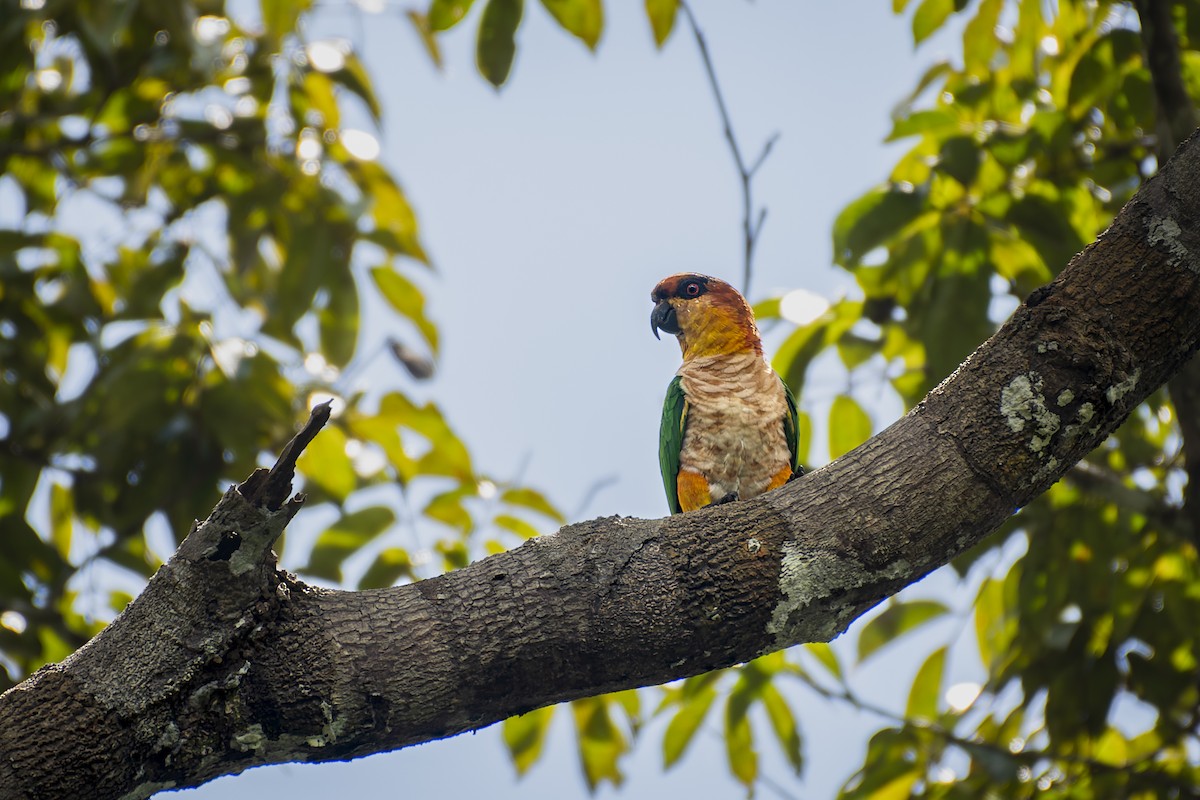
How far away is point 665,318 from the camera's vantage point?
5293 mm

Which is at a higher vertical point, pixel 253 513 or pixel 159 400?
pixel 159 400

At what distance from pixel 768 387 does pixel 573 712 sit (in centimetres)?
162

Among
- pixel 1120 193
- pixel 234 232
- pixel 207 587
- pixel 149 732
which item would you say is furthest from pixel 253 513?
pixel 1120 193

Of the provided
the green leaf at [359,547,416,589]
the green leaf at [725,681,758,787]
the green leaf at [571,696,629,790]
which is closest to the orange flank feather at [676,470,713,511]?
the green leaf at [725,681,758,787]

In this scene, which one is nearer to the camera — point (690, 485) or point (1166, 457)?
point (690, 485)

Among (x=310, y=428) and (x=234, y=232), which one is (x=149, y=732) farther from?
(x=234, y=232)

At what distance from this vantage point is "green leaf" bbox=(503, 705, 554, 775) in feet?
14.2

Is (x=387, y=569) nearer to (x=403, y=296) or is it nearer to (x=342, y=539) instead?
(x=342, y=539)

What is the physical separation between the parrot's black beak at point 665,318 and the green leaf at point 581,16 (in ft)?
5.30

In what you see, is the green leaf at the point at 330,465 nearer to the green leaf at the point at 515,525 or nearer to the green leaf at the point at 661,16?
the green leaf at the point at 515,525

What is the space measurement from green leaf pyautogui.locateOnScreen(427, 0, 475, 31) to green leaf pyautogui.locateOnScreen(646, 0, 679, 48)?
716 mm

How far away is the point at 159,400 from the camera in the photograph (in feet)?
14.1

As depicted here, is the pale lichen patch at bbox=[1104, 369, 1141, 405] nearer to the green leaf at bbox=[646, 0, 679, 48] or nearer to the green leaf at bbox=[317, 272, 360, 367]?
the green leaf at bbox=[646, 0, 679, 48]

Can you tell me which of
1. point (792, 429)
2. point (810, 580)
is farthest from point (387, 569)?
point (810, 580)
